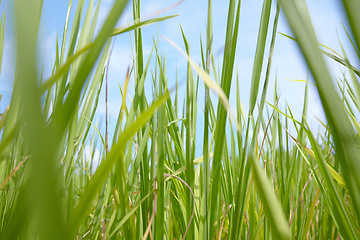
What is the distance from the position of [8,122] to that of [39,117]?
1.34 feet

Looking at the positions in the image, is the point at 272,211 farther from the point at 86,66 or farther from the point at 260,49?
the point at 260,49

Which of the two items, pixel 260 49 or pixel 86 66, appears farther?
pixel 260 49

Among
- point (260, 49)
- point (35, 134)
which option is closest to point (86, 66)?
point (35, 134)

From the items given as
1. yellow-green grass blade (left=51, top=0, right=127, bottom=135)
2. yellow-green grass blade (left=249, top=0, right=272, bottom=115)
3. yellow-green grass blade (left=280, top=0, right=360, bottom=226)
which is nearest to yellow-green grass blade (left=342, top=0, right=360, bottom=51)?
yellow-green grass blade (left=280, top=0, right=360, bottom=226)

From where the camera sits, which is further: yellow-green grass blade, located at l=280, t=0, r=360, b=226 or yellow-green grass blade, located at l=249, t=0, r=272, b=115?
yellow-green grass blade, located at l=249, t=0, r=272, b=115

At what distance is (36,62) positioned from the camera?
132 mm

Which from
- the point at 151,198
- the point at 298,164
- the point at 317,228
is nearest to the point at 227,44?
the point at 151,198

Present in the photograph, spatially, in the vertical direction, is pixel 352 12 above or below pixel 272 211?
above

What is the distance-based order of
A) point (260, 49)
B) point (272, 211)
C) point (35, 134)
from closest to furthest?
1. point (35, 134)
2. point (272, 211)
3. point (260, 49)

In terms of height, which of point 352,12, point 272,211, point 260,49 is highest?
point 260,49

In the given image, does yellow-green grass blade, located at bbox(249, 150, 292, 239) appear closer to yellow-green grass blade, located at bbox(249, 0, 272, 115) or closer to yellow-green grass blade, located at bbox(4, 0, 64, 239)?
yellow-green grass blade, located at bbox(4, 0, 64, 239)

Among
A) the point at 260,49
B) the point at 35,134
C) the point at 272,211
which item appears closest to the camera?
the point at 35,134

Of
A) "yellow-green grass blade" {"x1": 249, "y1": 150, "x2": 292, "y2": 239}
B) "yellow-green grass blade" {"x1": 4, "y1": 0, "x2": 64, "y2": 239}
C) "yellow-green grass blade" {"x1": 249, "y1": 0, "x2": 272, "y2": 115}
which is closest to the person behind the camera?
"yellow-green grass blade" {"x1": 4, "y1": 0, "x2": 64, "y2": 239}

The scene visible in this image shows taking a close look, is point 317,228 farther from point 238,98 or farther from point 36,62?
point 36,62
